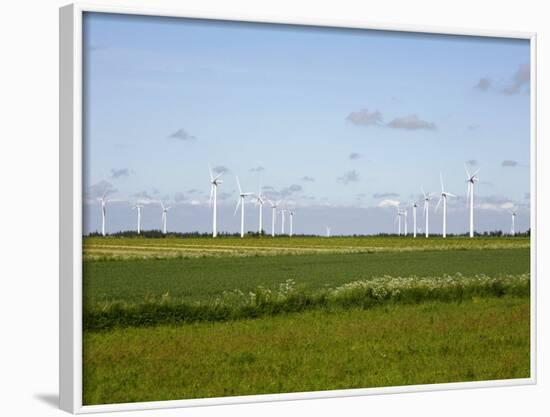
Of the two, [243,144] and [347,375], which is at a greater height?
[243,144]

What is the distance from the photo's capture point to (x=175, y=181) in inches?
477

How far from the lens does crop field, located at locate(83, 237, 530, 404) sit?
1191cm

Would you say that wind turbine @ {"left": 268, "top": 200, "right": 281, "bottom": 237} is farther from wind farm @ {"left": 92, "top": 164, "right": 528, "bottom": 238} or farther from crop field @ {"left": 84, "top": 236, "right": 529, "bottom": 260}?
crop field @ {"left": 84, "top": 236, "right": 529, "bottom": 260}

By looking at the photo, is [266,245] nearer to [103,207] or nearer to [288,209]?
[288,209]

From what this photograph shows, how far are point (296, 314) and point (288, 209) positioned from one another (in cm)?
116

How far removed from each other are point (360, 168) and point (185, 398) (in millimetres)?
3170

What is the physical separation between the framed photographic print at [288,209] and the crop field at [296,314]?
0.02 meters

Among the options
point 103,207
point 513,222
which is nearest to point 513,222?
point 513,222

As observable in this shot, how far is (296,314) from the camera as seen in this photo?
12.9 meters

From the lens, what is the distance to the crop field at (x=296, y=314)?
469 inches

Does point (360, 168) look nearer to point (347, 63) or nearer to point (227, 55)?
point (347, 63)

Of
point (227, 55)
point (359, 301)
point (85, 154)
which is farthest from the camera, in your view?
point (359, 301)

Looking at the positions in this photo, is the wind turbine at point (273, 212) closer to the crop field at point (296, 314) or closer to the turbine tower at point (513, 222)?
the crop field at point (296, 314)
